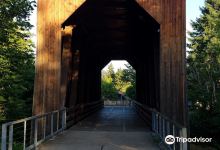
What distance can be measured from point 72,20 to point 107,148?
5.93m

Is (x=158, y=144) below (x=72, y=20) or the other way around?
below

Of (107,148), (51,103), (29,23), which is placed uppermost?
(29,23)

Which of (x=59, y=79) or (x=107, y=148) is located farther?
(x=59, y=79)

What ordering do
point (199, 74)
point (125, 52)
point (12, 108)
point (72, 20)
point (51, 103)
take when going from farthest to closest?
1. point (199, 74)
2. point (125, 52)
3. point (12, 108)
4. point (72, 20)
5. point (51, 103)

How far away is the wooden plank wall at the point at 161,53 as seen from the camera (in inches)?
445

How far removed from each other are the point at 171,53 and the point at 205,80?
19214 mm

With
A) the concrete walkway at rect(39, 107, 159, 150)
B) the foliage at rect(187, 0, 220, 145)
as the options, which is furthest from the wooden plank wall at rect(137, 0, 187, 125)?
the foliage at rect(187, 0, 220, 145)

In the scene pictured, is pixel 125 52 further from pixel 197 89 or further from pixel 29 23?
pixel 29 23

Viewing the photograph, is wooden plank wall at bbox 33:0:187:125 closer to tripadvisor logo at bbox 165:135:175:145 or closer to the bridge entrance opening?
tripadvisor logo at bbox 165:135:175:145

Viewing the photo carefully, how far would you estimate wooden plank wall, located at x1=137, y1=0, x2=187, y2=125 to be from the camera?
1128 centimetres

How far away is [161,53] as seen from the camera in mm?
11406

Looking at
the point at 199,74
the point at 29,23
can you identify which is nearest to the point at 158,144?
the point at 29,23

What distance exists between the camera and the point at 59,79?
11.6 meters

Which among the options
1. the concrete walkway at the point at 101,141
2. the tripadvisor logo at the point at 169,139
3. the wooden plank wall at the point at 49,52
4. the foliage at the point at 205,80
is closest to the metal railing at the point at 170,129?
the tripadvisor logo at the point at 169,139
